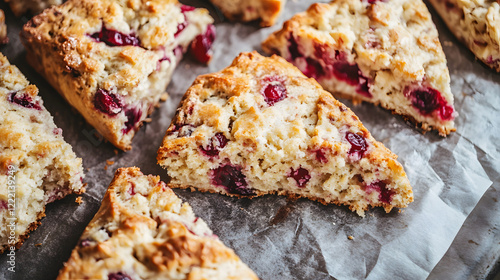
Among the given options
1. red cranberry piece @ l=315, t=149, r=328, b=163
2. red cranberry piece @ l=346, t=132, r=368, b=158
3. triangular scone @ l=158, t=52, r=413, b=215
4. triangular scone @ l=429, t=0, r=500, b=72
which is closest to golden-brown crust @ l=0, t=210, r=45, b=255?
triangular scone @ l=158, t=52, r=413, b=215

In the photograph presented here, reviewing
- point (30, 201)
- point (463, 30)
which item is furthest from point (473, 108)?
point (30, 201)

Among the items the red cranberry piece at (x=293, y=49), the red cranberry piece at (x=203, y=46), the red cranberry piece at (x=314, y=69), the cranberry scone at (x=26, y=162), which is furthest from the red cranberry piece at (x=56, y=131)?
the red cranberry piece at (x=314, y=69)

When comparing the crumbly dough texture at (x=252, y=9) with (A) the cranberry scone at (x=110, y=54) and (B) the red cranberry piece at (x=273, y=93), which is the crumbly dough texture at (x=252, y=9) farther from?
(B) the red cranberry piece at (x=273, y=93)

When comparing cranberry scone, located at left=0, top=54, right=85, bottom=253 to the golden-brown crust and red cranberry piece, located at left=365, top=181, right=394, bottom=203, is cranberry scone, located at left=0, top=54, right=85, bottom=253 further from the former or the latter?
red cranberry piece, located at left=365, top=181, right=394, bottom=203

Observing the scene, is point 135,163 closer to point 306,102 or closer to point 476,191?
point 306,102

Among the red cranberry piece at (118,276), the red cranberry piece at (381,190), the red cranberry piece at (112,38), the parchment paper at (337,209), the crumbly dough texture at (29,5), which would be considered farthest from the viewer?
the crumbly dough texture at (29,5)

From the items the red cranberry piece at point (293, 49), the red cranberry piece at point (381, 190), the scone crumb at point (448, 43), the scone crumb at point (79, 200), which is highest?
the scone crumb at point (448, 43)
